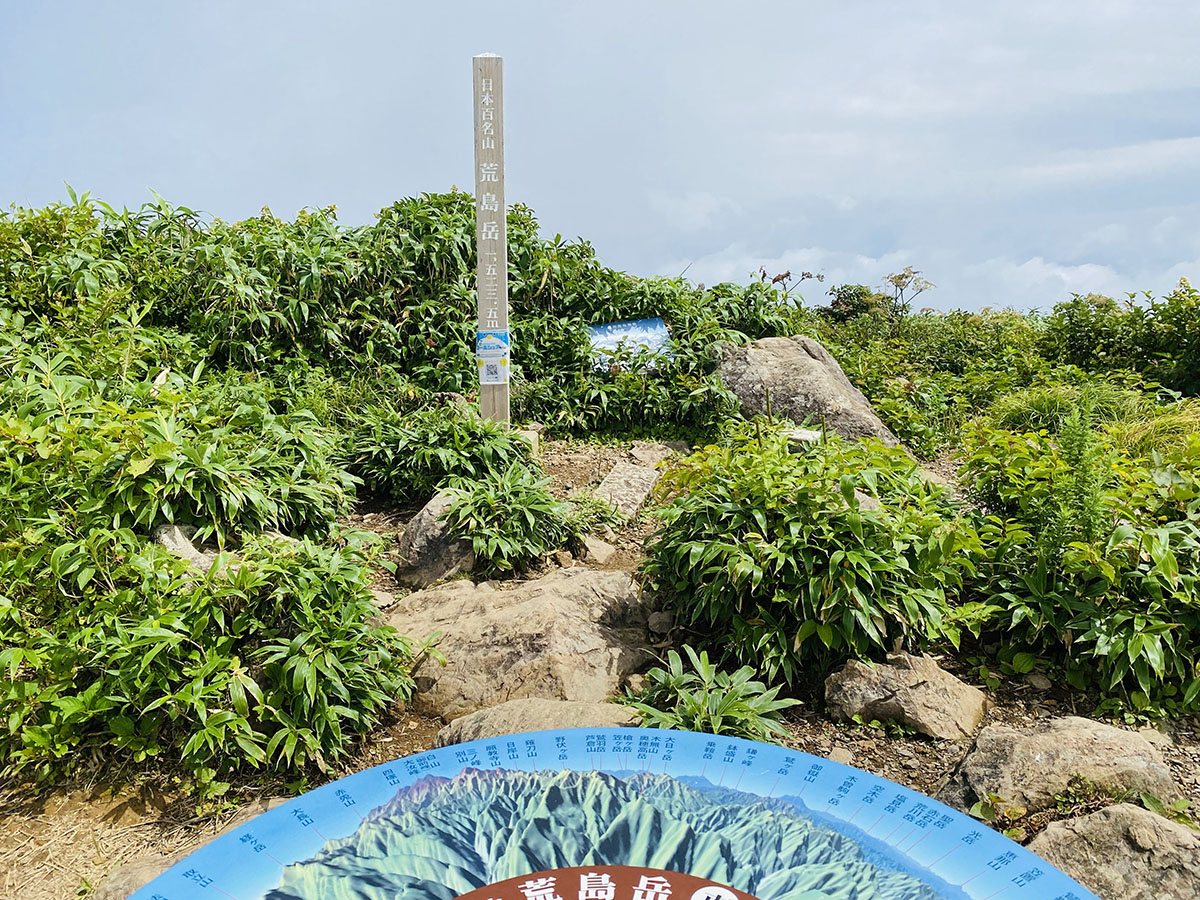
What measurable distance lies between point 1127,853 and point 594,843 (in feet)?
4.69

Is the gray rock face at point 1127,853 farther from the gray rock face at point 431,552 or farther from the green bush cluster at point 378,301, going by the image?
the green bush cluster at point 378,301

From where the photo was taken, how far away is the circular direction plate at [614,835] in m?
1.62

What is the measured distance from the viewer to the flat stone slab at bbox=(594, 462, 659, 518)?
5.73m

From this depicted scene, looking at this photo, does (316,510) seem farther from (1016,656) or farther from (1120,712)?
(1120,712)

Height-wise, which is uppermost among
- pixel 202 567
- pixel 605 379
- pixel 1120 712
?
pixel 605 379

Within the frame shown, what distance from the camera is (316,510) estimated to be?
14.6ft

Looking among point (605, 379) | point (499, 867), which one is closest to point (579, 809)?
point (499, 867)

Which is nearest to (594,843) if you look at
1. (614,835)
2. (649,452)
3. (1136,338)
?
(614,835)

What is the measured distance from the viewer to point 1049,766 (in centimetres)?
257

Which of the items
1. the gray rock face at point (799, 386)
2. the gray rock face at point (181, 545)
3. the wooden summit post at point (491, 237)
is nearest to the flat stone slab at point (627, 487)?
the wooden summit post at point (491, 237)

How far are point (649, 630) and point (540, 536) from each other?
44.2 inches

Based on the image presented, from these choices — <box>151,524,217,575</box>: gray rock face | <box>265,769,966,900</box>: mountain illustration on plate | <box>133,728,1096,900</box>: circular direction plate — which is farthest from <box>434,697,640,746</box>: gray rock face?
<box>151,524,217,575</box>: gray rock face

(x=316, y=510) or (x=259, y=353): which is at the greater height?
(x=259, y=353)

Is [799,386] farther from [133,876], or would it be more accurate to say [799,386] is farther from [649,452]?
[133,876]
